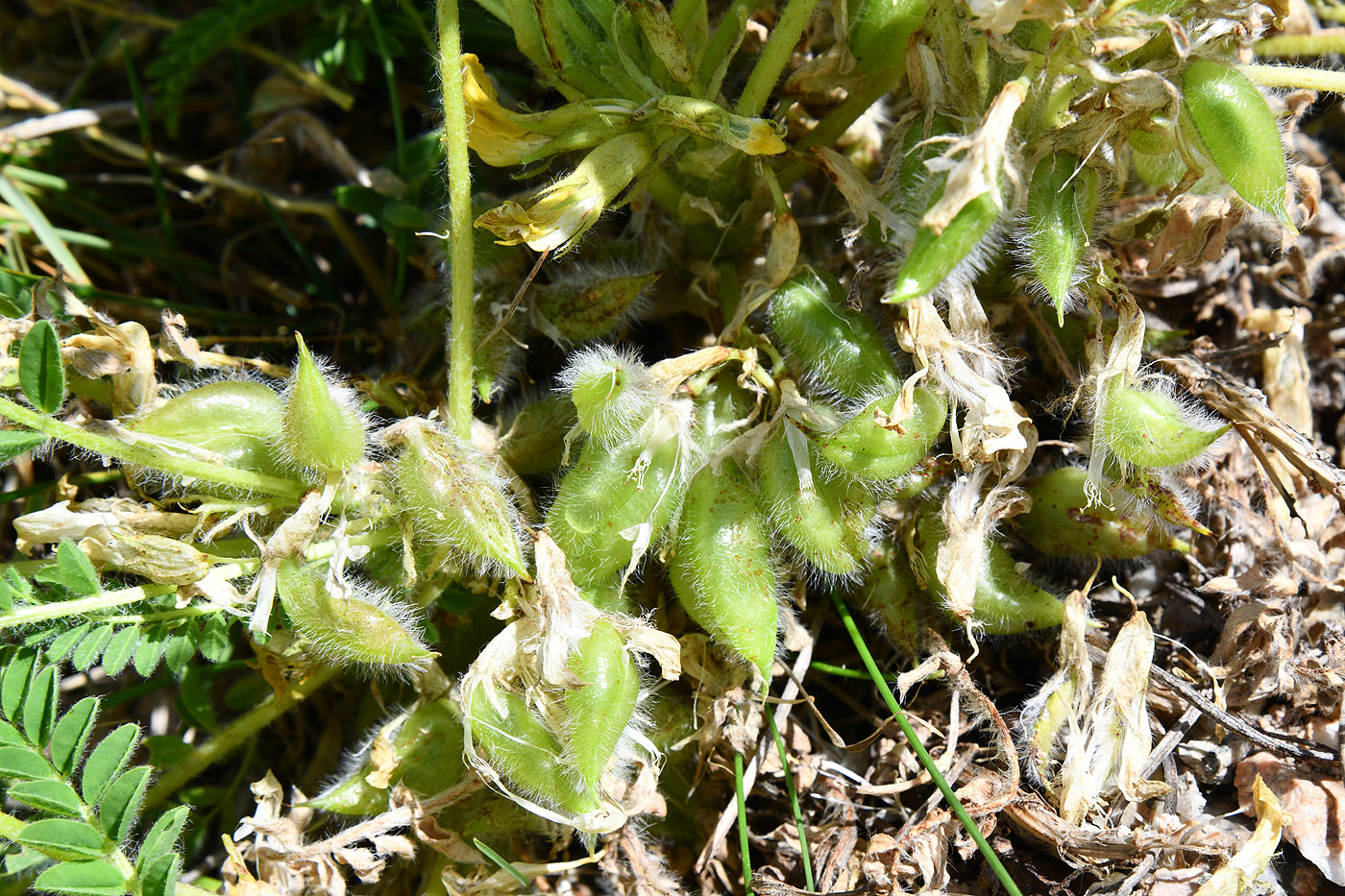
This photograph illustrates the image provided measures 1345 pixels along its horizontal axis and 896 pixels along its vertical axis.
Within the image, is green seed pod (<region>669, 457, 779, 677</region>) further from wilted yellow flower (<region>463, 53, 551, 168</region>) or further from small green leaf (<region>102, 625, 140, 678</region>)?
small green leaf (<region>102, 625, 140, 678</region>)

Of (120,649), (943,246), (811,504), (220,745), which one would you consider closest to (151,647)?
(120,649)

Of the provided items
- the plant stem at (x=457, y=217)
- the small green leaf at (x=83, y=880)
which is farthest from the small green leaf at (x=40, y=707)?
the plant stem at (x=457, y=217)

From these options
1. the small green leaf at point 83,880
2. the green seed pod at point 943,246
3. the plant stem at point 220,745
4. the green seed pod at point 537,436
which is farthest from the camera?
the plant stem at point 220,745

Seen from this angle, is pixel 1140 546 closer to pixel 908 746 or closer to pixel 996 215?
pixel 908 746

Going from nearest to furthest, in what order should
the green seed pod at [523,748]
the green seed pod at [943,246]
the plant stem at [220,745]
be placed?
the green seed pod at [943,246] → the green seed pod at [523,748] → the plant stem at [220,745]

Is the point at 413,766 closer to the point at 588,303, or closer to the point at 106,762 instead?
the point at 106,762

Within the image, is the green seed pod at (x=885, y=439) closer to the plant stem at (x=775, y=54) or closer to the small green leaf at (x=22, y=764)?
the plant stem at (x=775, y=54)

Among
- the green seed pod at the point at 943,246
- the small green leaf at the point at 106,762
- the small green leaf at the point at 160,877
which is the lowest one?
the small green leaf at the point at 160,877
